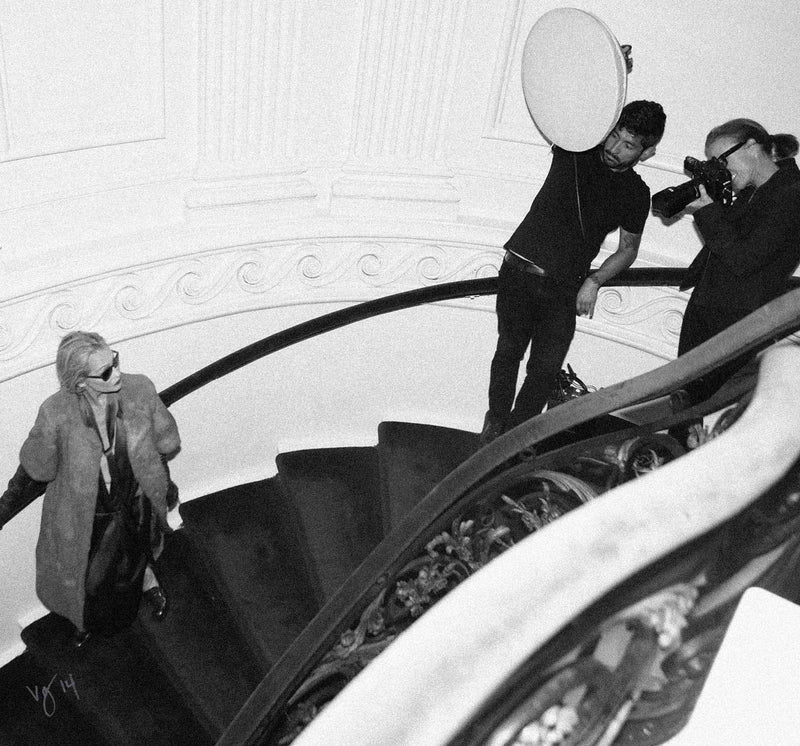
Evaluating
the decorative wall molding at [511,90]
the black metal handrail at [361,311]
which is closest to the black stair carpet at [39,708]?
the black metal handrail at [361,311]

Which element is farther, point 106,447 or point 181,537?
point 181,537

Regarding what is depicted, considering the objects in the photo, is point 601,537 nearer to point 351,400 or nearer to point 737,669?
point 737,669

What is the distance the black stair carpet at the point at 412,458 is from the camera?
4219 millimetres

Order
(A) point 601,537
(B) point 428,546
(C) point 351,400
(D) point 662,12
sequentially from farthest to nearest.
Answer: (C) point 351,400 → (D) point 662,12 → (B) point 428,546 → (A) point 601,537

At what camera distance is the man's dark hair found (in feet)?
11.9

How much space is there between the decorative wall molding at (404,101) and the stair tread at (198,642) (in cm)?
179

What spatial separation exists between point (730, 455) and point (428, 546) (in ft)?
4.27

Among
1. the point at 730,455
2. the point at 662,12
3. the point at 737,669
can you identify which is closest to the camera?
the point at 730,455

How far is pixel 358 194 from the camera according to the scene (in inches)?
175

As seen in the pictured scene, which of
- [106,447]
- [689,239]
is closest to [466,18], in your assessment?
[689,239]

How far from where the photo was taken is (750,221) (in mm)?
3486

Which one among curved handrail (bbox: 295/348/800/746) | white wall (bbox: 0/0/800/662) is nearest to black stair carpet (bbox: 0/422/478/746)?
white wall (bbox: 0/0/800/662)

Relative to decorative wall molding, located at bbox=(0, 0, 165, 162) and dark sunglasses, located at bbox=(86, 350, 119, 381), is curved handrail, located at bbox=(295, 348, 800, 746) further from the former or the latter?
decorative wall molding, located at bbox=(0, 0, 165, 162)

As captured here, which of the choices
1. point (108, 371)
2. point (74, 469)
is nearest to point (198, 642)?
point (74, 469)
